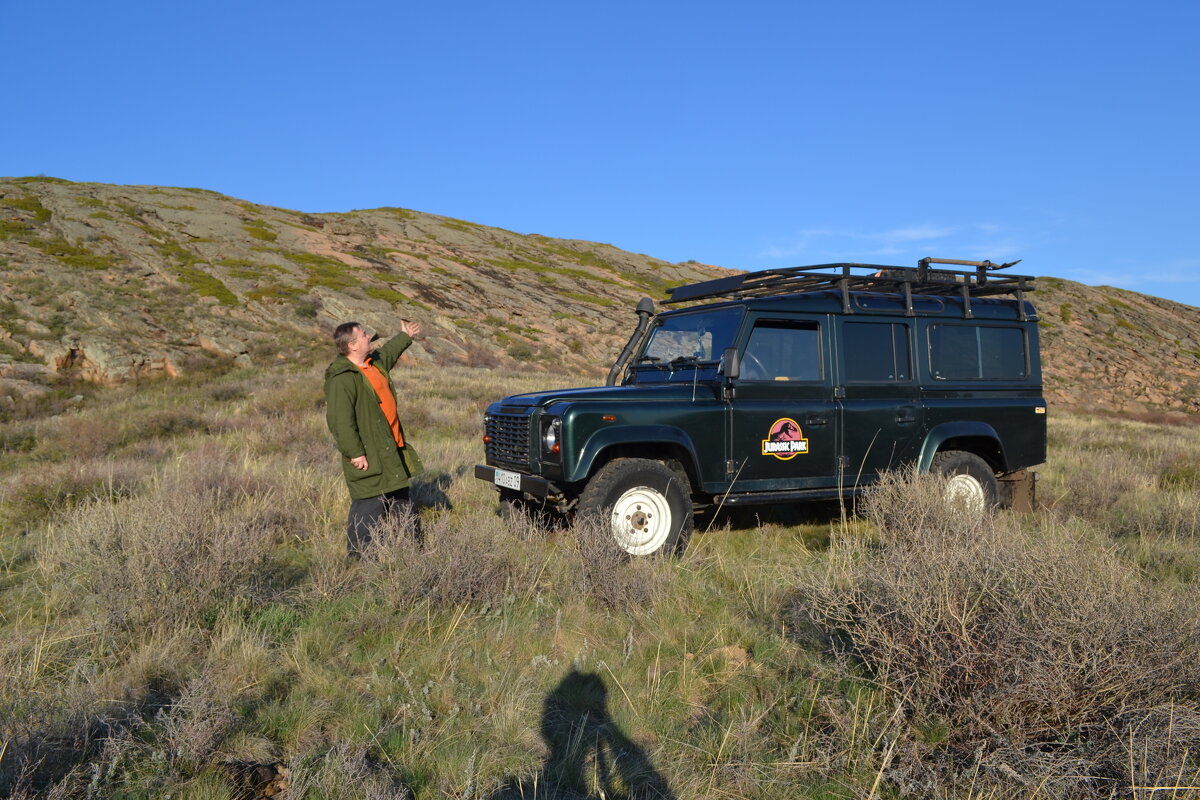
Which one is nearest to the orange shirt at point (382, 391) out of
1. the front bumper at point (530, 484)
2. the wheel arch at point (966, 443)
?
the front bumper at point (530, 484)

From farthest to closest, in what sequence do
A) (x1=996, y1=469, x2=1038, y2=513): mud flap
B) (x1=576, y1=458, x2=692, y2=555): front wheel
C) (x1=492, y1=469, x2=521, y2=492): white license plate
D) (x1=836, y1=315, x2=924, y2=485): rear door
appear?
(x1=996, y1=469, x2=1038, y2=513): mud flap, (x1=836, y1=315, x2=924, y2=485): rear door, (x1=492, y1=469, x2=521, y2=492): white license plate, (x1=576, y1=458, x2=692, y2=555): front wheel

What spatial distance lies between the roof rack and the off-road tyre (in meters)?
1.32

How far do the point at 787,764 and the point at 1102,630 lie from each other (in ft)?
4.08

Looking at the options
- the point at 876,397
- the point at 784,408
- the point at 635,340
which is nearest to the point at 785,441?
the point at 784,408

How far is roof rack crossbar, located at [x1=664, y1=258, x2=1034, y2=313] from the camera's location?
6.25 m

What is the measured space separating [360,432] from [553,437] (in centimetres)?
139

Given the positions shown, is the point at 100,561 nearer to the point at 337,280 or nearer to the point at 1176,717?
the point at 1176,717

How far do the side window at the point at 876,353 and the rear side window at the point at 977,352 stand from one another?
34 cm

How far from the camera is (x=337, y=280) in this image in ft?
99.2

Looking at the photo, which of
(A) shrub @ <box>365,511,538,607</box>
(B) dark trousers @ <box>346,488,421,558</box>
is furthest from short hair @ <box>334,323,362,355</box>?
(A) shrub @ <box>365,511,538,607</box>

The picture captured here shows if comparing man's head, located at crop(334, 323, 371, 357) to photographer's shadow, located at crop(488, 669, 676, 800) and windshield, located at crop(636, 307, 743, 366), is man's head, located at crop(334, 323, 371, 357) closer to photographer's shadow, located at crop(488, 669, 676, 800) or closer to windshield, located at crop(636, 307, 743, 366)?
windshield, located at crop(636, 307, 743, 366)

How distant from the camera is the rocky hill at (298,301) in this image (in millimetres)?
20266

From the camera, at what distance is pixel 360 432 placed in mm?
5176

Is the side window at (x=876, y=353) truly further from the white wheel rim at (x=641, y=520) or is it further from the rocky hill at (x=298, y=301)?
the rocky hill at (x=298, y=301)
